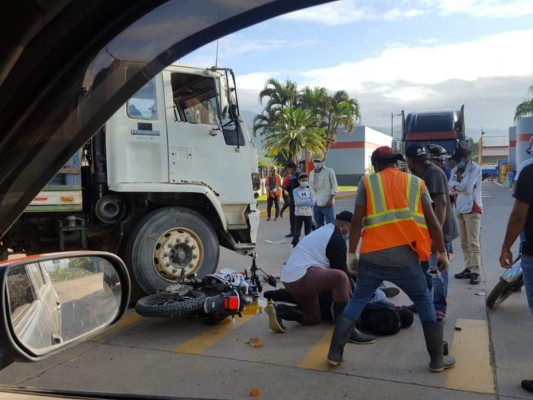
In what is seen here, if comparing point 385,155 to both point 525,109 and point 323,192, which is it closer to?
point 323,192

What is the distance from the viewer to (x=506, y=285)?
4867 millimetres

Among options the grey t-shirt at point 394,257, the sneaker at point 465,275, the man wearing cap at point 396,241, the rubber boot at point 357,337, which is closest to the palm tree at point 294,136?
the sneaker at point 465,275

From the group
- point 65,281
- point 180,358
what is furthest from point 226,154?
point 65,281

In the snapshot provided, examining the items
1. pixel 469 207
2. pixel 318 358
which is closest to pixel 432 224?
pixel 318 358

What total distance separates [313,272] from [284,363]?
0.89 metres

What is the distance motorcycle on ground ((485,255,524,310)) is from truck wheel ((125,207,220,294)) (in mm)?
3030

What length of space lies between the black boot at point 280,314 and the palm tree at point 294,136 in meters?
25.6

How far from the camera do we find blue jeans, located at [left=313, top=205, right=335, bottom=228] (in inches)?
352

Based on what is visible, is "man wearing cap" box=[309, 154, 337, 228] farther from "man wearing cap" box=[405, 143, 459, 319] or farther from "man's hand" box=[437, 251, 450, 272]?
"man's hand" box=[437, 251, 450, 272]

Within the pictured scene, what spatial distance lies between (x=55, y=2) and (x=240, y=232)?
203 inches

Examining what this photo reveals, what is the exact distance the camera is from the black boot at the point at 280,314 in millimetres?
4500

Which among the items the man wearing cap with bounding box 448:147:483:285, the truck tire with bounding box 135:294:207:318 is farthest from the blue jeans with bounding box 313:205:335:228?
the truck tire with bounding box 135:294:207:318

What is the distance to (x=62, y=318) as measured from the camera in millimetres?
1625

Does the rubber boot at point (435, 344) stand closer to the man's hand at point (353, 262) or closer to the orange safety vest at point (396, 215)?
the orange safety vest at point (396, 215)
